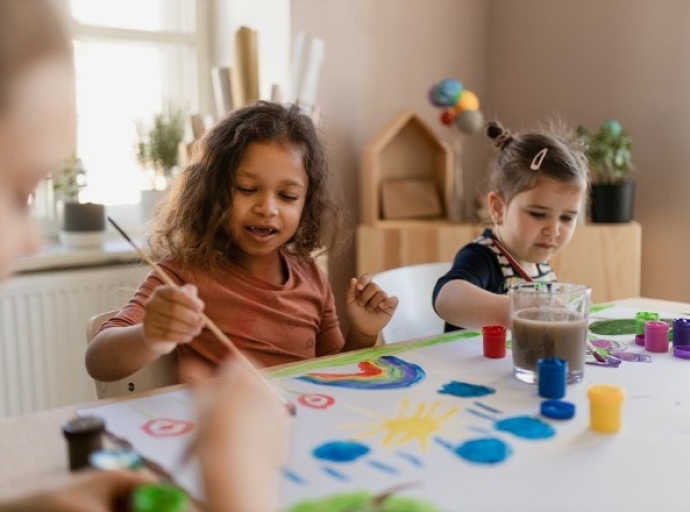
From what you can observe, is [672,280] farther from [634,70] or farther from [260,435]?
[260,435]

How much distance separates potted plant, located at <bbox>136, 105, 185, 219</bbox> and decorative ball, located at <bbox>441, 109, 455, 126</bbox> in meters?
0.78

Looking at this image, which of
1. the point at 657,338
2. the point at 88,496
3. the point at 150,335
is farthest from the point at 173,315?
the point at 657,338

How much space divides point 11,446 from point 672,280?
6.45 ft

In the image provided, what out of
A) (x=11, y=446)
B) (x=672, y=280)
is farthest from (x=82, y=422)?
(x=672, y=280)

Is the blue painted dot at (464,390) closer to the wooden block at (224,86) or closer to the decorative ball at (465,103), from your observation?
the wooden block at (224,86)

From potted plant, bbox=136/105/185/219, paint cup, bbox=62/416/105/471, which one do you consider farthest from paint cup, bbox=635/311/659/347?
potted plant, bbox=136/105/185/219

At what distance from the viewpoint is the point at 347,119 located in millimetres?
2236

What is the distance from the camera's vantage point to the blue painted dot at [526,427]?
72 centimetres

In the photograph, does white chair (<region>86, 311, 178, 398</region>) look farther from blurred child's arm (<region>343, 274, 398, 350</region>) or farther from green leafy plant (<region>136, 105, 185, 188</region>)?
green leafy plant (<region>136, 105, 185, 188</region>)

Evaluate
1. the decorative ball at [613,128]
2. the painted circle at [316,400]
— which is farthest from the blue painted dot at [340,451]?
the decorative ball at [613,128]

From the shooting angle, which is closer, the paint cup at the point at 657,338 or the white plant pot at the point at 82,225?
the paint cup at the point at 657,338

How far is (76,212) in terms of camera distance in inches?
75.7

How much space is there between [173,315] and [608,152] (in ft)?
5.13

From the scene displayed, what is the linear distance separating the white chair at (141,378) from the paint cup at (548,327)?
492mm
